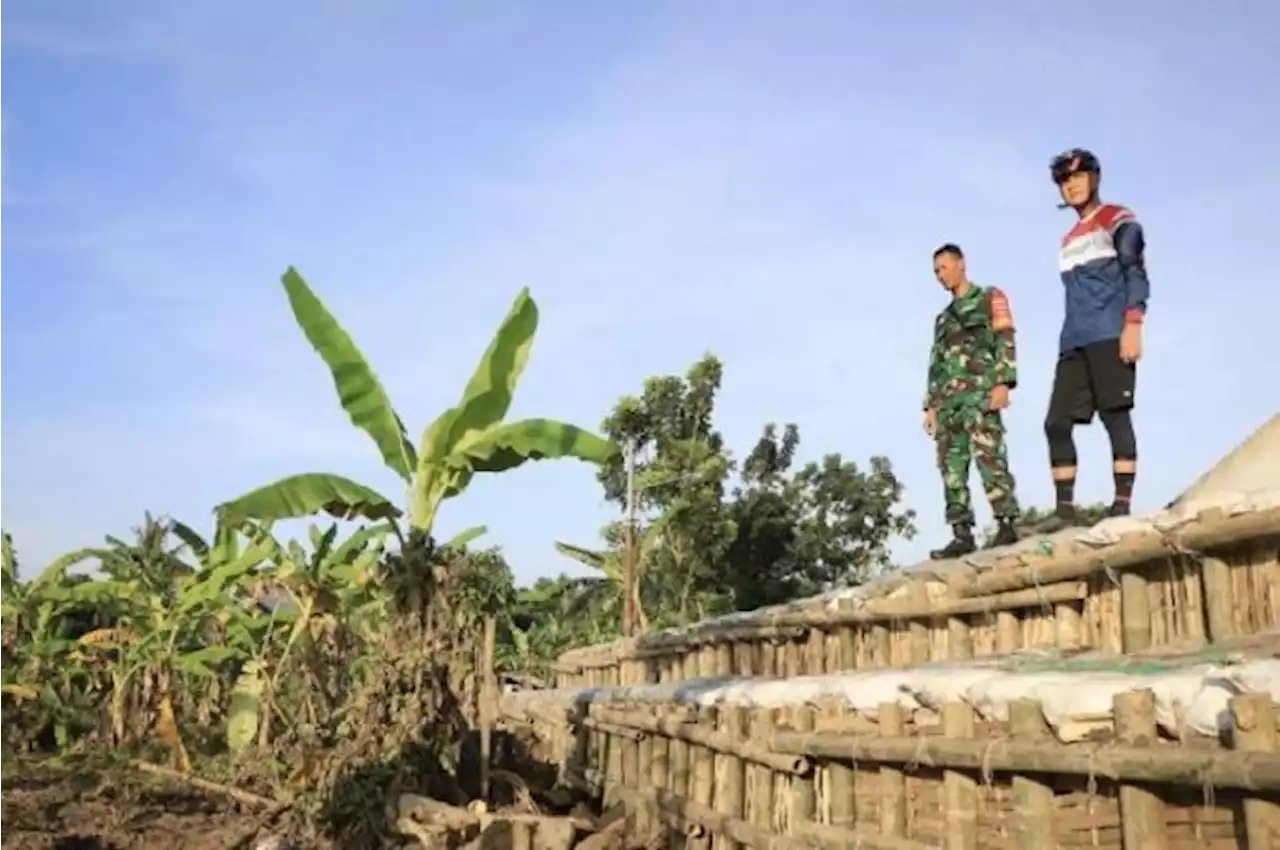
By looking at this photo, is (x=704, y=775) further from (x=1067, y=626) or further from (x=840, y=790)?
(x=1067, y=626)

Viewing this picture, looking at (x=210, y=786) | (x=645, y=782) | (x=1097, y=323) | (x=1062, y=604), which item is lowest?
(x=210, y=786)

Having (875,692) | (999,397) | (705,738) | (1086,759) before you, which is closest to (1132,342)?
(999,397)

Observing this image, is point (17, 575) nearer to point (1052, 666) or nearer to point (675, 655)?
point (675, 655)

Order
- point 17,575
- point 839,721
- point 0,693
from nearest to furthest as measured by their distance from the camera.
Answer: point 839,721, point 0,693, point 17,575

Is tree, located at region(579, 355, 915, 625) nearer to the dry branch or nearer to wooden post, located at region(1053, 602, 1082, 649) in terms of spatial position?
the dry branch

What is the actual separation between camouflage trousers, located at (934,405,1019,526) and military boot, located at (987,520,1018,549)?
39 mm

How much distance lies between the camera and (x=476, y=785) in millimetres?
9039

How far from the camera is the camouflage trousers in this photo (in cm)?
722

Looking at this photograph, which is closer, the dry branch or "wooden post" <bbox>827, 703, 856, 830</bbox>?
"wooden post" <bbox>827, 703, 856, 830</bbox>

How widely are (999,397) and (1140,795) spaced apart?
3941 mm

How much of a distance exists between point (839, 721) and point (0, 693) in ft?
41.6

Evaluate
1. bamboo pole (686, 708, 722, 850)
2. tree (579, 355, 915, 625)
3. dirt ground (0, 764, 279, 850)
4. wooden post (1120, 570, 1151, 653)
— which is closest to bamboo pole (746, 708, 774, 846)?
bamboo pole (686, 708, 722, 850)

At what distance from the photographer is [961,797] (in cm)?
427

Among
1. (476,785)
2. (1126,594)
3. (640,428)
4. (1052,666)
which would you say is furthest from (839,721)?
(640,428)
